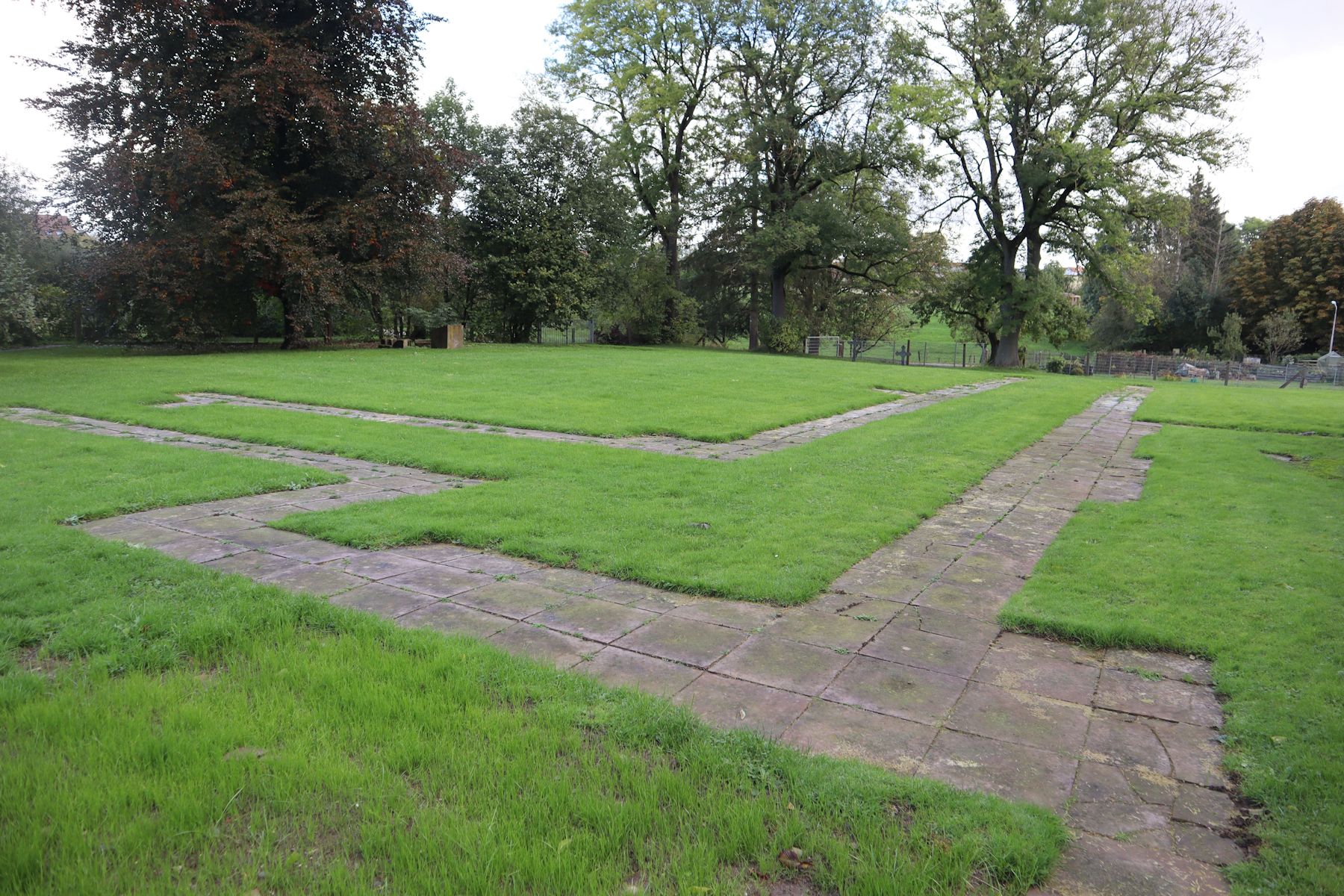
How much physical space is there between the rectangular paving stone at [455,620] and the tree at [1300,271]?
185ft

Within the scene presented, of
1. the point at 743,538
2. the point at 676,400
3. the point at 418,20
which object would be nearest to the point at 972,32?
the point at 418,20

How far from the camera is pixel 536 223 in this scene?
98.1 ft

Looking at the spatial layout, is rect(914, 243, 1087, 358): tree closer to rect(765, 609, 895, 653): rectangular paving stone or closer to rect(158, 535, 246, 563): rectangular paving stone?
rect(765, 609, 895, 653): rectangular paving stone

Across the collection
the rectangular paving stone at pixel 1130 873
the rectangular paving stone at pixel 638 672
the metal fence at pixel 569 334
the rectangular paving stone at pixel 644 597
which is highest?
the metal fence at pixel 569 334

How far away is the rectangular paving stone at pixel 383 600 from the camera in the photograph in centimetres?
386

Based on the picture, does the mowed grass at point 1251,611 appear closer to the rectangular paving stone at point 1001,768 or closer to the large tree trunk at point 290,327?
the rectangular paving stone at point 1001,768

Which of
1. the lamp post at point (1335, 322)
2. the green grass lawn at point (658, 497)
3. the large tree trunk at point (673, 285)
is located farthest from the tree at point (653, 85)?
the lamp post at point (1335, 322)

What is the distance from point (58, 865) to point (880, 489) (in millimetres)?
6047

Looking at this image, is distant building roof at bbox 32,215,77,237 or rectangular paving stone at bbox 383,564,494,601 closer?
rectangular paving stone at bbox 383,564,494,601

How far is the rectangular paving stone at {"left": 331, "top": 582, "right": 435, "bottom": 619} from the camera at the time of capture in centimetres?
386

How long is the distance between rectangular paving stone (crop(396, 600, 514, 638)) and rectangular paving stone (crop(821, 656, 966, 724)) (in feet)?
5.33

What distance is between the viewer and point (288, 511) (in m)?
5.65

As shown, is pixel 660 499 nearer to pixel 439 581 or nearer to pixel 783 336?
pixel 439 581

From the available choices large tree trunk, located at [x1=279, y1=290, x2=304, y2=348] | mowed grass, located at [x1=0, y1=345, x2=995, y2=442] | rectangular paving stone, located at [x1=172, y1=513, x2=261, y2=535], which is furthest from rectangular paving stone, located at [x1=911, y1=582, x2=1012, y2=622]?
large tree trunk, located at [x1=279, y1=290, x2=304, y2=348]
